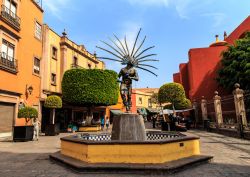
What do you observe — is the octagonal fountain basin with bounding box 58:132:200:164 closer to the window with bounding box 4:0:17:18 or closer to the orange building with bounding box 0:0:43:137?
the orange building with bounding box 0:0:43:137

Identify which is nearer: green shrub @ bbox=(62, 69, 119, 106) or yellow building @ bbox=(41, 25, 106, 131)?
green shrub @ bbox=(62, 69, 119, 106)

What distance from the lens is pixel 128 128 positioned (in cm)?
866

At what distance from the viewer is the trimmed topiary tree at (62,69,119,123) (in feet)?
80.7

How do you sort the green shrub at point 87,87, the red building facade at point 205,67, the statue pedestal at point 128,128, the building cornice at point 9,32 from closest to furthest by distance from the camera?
1. the statue pedestal at point 128,128
2. the building cornice at point 9,32
3. the green shrub at point 87,87
4. the red building facade at point 205,67

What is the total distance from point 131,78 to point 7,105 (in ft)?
40.8

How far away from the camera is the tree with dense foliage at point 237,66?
24142mm

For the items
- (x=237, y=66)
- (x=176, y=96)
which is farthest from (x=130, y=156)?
(x=176, y=96)

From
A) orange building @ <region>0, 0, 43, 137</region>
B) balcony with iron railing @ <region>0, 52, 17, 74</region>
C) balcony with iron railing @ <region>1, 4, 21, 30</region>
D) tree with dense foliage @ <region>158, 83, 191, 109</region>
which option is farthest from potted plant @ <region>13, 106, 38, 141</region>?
tree with dense foliage @ <region>158, 83, 191, 109</region>

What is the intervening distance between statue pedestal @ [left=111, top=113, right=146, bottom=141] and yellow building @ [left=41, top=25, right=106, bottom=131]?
16.9m

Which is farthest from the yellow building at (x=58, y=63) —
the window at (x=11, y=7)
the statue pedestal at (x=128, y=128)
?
the statue pedestal at (x=128, y=128)

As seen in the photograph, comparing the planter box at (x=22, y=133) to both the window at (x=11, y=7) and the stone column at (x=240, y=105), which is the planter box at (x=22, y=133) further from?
the stone column at (x=240, y=105)

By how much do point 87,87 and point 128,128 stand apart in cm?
1687

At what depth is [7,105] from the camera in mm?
17766

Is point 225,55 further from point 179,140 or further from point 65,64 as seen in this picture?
point 179,140
